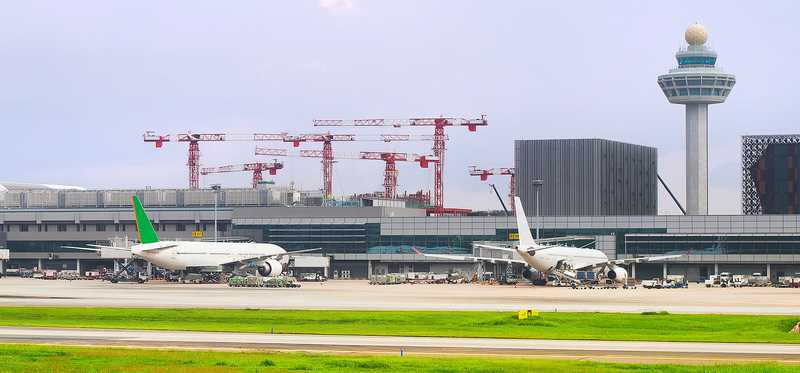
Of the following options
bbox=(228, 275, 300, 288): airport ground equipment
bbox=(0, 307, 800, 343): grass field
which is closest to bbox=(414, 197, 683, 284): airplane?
bbox=(228, 275, 300, 288): airport ground equipment

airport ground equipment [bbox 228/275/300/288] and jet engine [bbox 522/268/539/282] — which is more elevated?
jet engine [bbox 522/268/539/282]

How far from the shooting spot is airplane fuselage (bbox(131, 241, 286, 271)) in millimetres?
155500

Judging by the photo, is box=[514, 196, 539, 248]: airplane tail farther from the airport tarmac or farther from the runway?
the runway

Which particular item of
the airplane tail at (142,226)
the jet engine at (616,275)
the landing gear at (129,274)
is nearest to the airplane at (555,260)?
the jet engine at (616,275)

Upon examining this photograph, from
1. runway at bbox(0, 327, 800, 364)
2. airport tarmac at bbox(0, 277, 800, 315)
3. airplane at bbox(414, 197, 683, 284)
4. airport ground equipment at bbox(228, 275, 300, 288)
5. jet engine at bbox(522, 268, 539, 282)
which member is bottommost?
runway at bbox(0, 327, 800, 364)

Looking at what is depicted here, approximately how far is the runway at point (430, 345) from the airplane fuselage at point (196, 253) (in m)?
81.2

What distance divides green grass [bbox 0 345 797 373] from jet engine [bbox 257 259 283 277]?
349 feet

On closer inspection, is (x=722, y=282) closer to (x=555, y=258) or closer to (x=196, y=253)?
(x=555, y=258)

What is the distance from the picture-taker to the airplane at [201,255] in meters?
156

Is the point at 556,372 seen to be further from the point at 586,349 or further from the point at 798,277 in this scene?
the point at 798,277

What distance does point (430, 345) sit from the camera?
64.6m

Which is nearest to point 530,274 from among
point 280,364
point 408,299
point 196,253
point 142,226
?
point 196,253

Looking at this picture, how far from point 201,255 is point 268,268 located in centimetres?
890

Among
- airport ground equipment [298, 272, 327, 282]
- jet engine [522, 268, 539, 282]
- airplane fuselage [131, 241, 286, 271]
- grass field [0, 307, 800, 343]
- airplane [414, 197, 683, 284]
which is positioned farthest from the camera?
airport ground equipment [298, 272, 327, 282]
